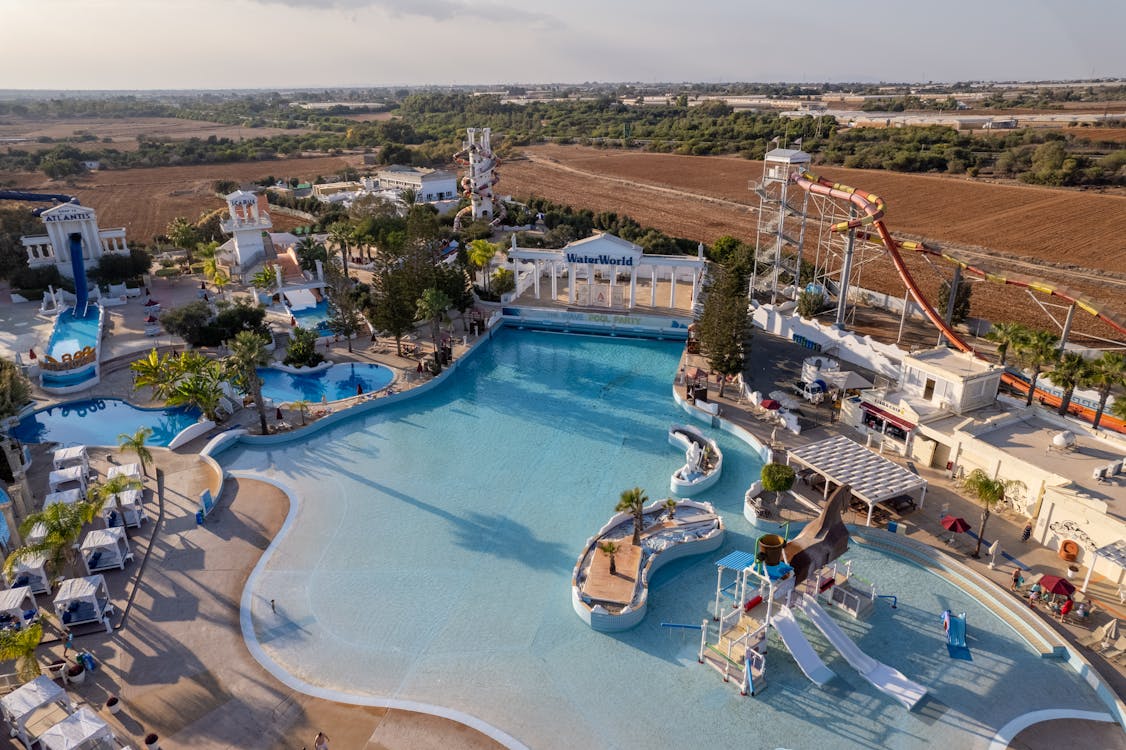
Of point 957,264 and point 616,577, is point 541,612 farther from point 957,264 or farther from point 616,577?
point 957,264

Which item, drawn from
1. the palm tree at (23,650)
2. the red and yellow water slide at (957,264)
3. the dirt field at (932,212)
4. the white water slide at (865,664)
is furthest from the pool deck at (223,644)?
the dirt field at (932,212)

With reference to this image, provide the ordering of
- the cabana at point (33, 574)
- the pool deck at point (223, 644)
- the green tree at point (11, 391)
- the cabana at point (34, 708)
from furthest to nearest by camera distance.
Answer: the green tree at point (11, 391) → the cabana at point (33, 574) → the pool deck at point (223, 644) → the cabana at point (34, 708)

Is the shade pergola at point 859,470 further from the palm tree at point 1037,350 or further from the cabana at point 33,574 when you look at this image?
the cabana at point 33,574

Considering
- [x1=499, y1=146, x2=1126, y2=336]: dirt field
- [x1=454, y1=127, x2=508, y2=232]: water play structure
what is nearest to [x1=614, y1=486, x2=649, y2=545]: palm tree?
[x1=499, y1=146, x2=1126, y2=336]: dirt field

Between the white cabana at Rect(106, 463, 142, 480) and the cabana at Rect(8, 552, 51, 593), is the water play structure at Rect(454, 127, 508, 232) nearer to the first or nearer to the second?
the white cabana at Rect(106, 463, 142, 480)

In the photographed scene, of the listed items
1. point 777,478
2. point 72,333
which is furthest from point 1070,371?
point 72,333

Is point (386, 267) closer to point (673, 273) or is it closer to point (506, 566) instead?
point (673, 273)

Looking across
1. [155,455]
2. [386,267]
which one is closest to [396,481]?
[155,455]

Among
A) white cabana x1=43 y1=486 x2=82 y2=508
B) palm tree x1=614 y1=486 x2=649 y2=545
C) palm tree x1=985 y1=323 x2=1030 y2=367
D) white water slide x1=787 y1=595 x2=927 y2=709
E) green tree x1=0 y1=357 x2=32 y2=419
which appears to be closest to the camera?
white water slide x1=787 y1=595 x2=927 y2=709
